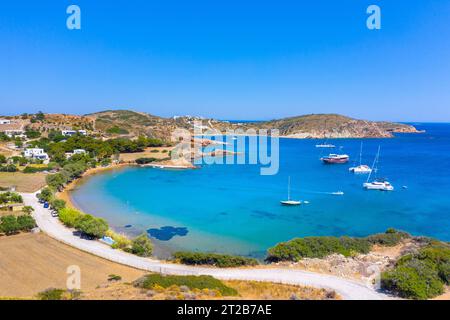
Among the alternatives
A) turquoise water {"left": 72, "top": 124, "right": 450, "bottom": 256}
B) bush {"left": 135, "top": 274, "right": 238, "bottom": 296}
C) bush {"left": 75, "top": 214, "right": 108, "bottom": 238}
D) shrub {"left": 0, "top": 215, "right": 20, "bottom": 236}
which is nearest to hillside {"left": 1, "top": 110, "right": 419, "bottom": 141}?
turquoise water {"left": 72, "top": 124, "right": 450, "bottom": 256}

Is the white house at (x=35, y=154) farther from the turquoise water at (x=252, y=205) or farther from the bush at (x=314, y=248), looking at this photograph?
the bush at (x=314, y=248)

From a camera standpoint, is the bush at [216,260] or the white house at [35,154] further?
the white house at [35,154]

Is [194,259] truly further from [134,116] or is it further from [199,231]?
[134,116]

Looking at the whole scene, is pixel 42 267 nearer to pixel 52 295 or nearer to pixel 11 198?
pixel 52 295

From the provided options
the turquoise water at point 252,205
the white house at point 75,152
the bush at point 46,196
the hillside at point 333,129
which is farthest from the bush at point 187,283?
the hillside at point 333,129

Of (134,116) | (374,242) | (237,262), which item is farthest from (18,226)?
(134,116)

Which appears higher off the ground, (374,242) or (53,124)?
(53,124)

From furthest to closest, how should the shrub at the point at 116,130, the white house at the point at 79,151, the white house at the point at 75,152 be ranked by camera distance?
the shrub at the point at 116,130 → the white house at the point at 79,151 → the white house at the point at 75,152

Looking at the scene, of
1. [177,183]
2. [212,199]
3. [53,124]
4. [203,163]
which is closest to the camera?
[212,199]
